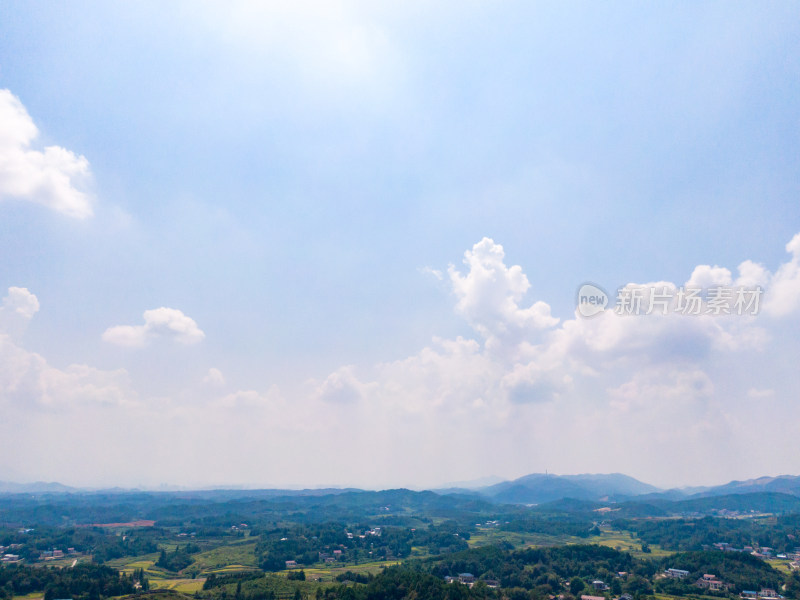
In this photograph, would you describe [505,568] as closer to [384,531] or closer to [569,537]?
[384,531]

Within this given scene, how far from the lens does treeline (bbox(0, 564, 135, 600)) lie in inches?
2552

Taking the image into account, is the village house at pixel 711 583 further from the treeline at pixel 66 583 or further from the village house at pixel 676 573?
the treeline at pixel 66 583

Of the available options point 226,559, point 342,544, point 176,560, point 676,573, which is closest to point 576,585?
point 676,573

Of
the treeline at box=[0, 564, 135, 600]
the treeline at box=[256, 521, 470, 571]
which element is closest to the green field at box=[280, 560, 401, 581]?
the treeline at box=[256, 521, 470, 571]

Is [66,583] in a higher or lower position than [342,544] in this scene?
higher

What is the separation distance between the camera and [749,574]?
73.6 meters

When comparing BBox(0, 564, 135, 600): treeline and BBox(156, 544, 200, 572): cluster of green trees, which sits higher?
BBox(0, 564, 135, 600): treeline

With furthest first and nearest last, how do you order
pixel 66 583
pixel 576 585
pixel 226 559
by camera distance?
1. pixel 226 559
2. pixel 576 585
3. pixel 66 583

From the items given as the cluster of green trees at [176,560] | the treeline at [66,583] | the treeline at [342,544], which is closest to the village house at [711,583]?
the treeline at [342,544]

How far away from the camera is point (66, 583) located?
66.9 meters

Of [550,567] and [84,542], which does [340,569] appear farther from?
[84,542]

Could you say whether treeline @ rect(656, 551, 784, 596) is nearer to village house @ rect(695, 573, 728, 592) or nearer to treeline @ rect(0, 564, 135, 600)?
village house @ rect(695, 573, 728, 592)

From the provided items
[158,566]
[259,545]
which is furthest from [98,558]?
[259,545]

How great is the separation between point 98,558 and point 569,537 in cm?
11864
